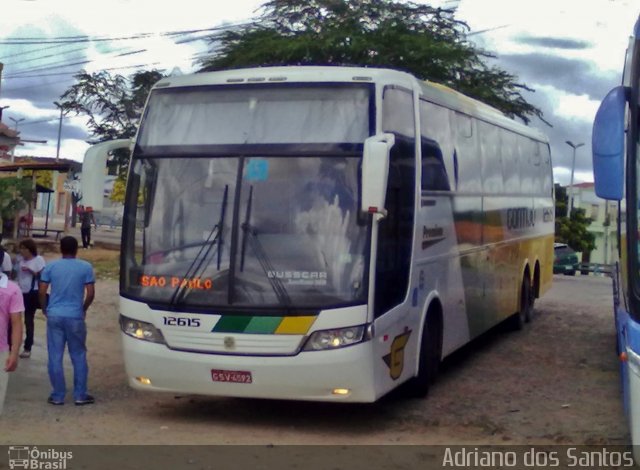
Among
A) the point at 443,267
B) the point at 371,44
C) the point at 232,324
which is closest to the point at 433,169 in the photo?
the point at 443,267

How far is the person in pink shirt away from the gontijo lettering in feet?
6.43

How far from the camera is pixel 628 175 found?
7484 mm

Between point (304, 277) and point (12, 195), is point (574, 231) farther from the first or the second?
point (304, 277)

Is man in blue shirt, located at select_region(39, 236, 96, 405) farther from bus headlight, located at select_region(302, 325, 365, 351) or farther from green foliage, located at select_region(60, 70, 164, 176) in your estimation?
green foliage, located at select_region(60, 70, 164, 176)

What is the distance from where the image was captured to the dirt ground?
9.48 meters

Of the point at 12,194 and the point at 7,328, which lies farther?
the point at 12,194

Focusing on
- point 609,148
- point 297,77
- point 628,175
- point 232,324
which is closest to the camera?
point 609,148

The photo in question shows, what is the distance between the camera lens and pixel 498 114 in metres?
15.9

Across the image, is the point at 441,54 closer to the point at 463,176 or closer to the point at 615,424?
the point at 463,176

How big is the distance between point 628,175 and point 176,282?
4.24m

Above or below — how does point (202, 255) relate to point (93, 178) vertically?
below

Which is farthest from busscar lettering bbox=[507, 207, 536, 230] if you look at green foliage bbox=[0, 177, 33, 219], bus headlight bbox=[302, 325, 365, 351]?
green foliage bbox=[0, 177, 33, 219]

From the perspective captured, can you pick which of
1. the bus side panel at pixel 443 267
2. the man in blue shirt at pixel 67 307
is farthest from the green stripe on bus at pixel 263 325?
the man in blue shirt at pixel 67 307

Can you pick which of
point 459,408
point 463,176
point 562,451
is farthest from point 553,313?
point 562,451
